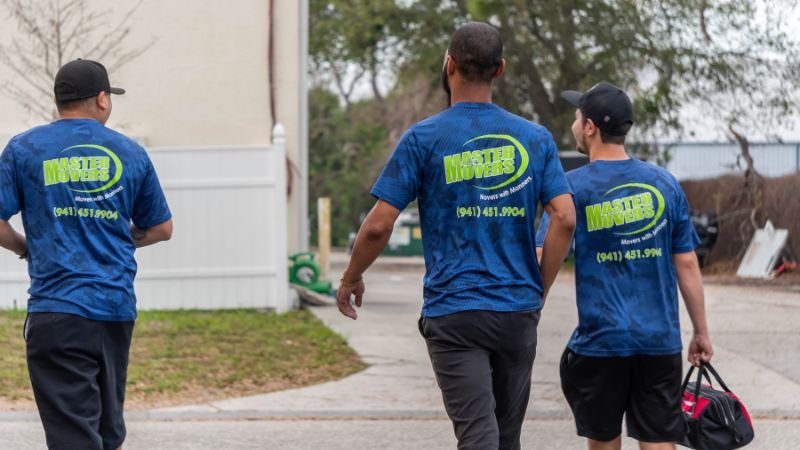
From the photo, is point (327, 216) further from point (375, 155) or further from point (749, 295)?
point (375, 155)

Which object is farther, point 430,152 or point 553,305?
point 553,305

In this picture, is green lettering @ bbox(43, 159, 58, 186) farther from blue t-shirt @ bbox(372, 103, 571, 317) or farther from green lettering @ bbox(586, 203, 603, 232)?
green lettering @ bbox(586, 203, 603, 232)

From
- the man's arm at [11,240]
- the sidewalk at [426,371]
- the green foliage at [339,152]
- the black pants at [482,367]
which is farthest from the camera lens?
the green foliage at [339,152]

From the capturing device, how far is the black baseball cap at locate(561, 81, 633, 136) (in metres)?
4.74

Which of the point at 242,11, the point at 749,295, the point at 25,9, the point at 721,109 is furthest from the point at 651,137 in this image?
the point at 25,9

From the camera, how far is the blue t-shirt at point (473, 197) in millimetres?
4148

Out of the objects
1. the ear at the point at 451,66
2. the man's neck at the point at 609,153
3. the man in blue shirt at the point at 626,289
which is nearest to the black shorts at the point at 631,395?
the man in blue shirt at the point at 626,289

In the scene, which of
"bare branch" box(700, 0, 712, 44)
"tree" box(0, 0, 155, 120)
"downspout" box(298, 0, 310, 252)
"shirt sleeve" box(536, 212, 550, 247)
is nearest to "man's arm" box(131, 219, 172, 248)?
"shirt sleeve" box(536, 212, 550, 247)

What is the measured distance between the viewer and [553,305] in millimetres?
16625

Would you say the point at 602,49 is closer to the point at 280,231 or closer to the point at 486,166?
the point at 280,231

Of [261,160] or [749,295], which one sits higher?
[261,160]

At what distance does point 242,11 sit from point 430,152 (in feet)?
35.2

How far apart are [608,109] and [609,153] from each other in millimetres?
168

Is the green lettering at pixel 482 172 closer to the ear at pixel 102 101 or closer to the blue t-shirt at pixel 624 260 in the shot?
the blue t-shirt at pixel 624 260
